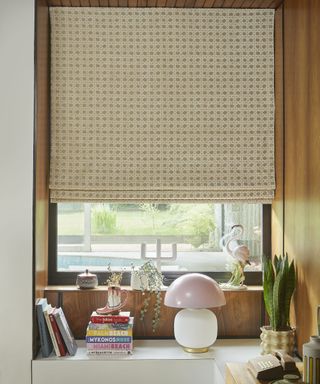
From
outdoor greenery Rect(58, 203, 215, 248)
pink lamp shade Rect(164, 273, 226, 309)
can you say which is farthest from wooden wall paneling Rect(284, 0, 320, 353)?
outdoor greenery Rect(58, 203, 215, 248)

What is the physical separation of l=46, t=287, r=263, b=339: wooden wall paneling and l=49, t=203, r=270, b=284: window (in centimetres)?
21

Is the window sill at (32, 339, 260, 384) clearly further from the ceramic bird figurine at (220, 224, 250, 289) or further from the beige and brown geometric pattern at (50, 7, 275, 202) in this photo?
the beige and brown geometric pattern at (50, 7, 275, 202)

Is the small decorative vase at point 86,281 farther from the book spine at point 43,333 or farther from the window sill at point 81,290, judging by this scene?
the book spine at point 43,333

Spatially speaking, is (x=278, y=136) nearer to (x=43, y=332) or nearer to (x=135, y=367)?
(x=135, y=367)

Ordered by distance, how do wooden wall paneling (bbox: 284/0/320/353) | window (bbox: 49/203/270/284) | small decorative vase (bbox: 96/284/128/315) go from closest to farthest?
wooden wall paneling (bbox: 284/0/320/353)
small decorative vase (bbox: 96/284/128/315)
window (bbox: 49/203/270/284)

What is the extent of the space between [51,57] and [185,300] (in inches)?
62.4

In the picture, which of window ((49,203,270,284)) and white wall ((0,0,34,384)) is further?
window ((49,203,270,284))

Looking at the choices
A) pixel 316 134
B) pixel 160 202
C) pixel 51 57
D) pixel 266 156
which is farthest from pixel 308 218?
pixel 51 57

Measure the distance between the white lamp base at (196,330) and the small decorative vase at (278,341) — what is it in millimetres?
278

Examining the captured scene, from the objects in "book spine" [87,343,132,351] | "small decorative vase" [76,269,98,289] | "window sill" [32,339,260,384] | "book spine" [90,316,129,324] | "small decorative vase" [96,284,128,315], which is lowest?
"window sill" [32,339,260,384]

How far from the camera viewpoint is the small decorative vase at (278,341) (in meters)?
3.21

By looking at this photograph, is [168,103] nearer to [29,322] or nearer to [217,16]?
[217,16]

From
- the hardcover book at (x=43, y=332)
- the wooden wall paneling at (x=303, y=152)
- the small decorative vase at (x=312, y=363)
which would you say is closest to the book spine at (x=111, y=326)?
the hardcover book at (x=43, y=332)

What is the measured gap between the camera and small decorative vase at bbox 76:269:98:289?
3.62 meters
